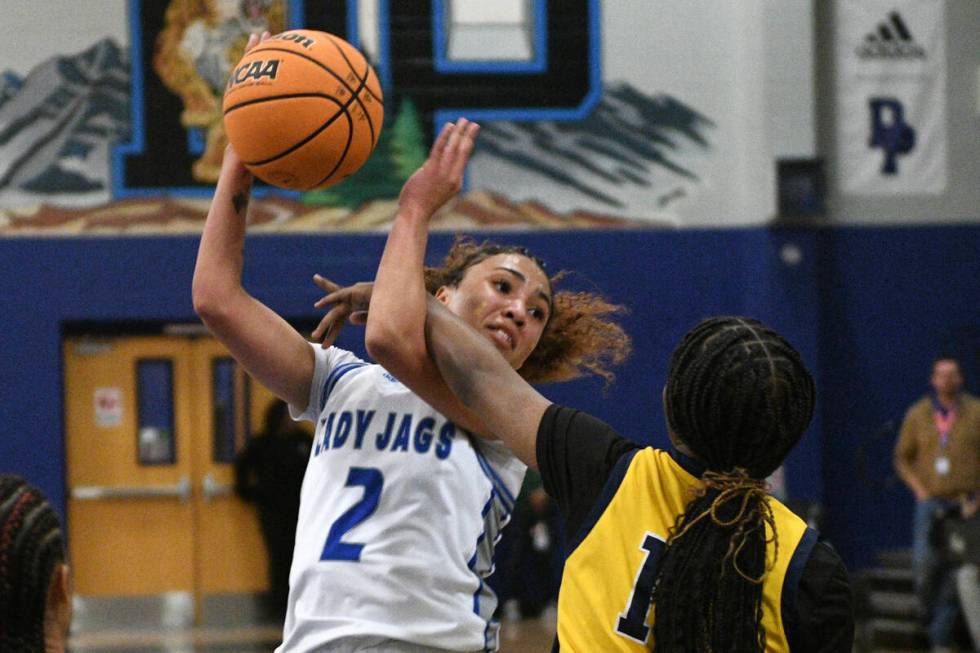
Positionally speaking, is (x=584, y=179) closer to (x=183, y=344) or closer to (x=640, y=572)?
(x=183, y=344)

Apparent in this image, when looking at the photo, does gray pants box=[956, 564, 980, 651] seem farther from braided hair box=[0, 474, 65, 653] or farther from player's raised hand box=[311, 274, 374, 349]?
braided hair box=[0, 474, 65, 653]

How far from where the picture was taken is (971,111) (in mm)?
11016

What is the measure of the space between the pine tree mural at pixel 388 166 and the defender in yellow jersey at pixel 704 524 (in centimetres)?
844

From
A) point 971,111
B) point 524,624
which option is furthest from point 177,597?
point 971,111

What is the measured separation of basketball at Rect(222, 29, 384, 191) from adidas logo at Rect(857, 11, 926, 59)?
8.49 m

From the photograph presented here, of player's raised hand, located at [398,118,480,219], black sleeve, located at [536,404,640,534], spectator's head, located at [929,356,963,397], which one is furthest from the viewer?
spectator's head, located at [929,356,963,397]

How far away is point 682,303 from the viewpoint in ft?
35.3

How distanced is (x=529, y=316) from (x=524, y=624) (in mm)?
7325

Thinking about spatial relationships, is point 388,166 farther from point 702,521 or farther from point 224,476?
point 702,521

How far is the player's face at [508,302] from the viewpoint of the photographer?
2.98 m

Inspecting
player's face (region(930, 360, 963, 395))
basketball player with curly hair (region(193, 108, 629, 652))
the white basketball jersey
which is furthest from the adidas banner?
the white basketball jersey

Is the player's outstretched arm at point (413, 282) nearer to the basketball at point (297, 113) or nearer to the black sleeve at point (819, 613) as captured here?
the basketball at point (297, 113)

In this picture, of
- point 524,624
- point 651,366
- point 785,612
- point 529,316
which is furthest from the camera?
point 651,366

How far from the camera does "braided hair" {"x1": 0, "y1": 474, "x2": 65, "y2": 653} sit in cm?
176
